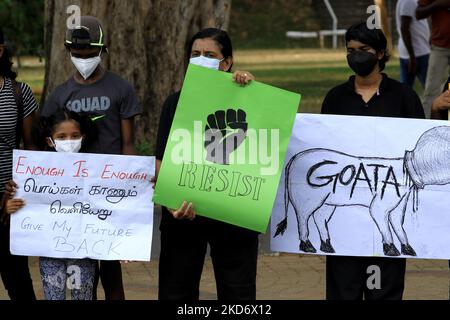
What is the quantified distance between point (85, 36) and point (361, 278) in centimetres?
198

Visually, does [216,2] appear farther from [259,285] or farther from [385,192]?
[385,192]

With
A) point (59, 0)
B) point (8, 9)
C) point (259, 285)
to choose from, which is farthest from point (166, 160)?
point (8, 9)

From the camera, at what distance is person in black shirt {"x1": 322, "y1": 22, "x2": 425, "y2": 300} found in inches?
251

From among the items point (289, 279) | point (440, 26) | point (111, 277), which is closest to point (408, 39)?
point (440, 26)

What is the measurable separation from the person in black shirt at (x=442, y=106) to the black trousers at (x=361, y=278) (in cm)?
81

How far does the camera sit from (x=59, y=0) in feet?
35.7

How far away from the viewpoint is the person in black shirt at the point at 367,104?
6.38 m

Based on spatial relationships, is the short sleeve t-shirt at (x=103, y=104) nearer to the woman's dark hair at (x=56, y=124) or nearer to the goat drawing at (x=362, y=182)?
the woman's dark hair at (x=56, y=124)

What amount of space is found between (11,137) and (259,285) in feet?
8.71

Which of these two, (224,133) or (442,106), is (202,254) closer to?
(224,133)

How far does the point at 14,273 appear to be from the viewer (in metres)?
7.04

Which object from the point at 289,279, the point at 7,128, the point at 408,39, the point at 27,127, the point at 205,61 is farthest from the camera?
the point at 408,39

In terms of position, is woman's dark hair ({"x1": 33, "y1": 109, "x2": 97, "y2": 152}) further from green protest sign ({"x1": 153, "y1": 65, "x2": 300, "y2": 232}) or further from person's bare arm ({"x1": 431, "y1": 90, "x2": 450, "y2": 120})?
person's bare arm ({"x1": 431, "y1": 90, "x2": 450, "y2": 120})

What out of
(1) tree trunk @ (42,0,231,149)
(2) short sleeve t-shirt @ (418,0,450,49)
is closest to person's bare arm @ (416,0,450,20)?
(2) short sleeve t-shirt @ (418,0,450,49)
